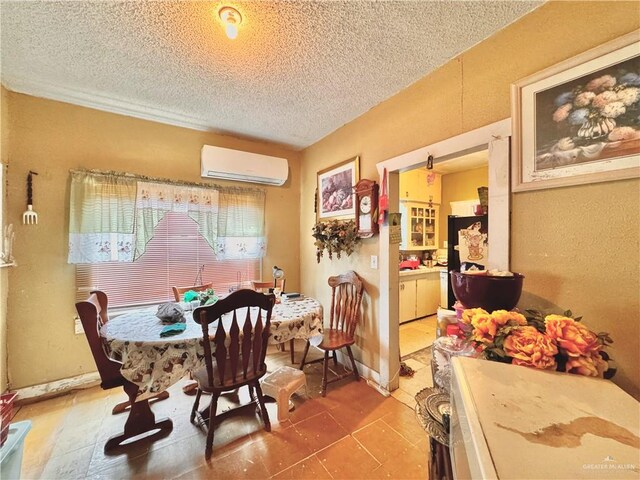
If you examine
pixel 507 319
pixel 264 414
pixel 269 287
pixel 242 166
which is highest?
pixel 242 166

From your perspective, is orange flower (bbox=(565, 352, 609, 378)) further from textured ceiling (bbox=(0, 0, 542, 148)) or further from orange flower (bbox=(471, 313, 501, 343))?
textured ceiling (bbox=(0, 0, 542, 148))

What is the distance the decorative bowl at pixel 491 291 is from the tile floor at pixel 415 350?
1377mm

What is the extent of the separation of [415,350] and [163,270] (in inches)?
122

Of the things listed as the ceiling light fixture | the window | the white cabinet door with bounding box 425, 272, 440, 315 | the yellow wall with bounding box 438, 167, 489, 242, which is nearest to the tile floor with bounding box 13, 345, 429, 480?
the window

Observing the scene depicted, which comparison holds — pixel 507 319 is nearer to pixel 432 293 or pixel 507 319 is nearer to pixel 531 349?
pixel 531 349

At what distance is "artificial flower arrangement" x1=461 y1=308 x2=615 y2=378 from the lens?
31.0 inches

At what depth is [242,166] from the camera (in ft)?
9.32

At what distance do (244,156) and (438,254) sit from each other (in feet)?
12.7

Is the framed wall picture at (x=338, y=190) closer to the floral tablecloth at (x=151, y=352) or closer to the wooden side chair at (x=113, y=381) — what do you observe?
the floral tablecloth at (x=151, y=352)

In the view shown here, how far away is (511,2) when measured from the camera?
1.27 metres

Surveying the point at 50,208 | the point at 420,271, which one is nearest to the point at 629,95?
the point at 420,271

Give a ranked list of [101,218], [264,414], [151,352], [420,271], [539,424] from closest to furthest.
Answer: [539,424]
[151,352]
[264,414]
[101,218]
[420,271]

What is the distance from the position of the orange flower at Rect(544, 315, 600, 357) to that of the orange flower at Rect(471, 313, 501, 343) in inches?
6.2

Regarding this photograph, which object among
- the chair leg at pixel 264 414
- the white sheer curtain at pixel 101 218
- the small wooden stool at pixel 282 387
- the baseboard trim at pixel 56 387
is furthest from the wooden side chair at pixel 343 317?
the white sheer curtain at pixel 101 218
